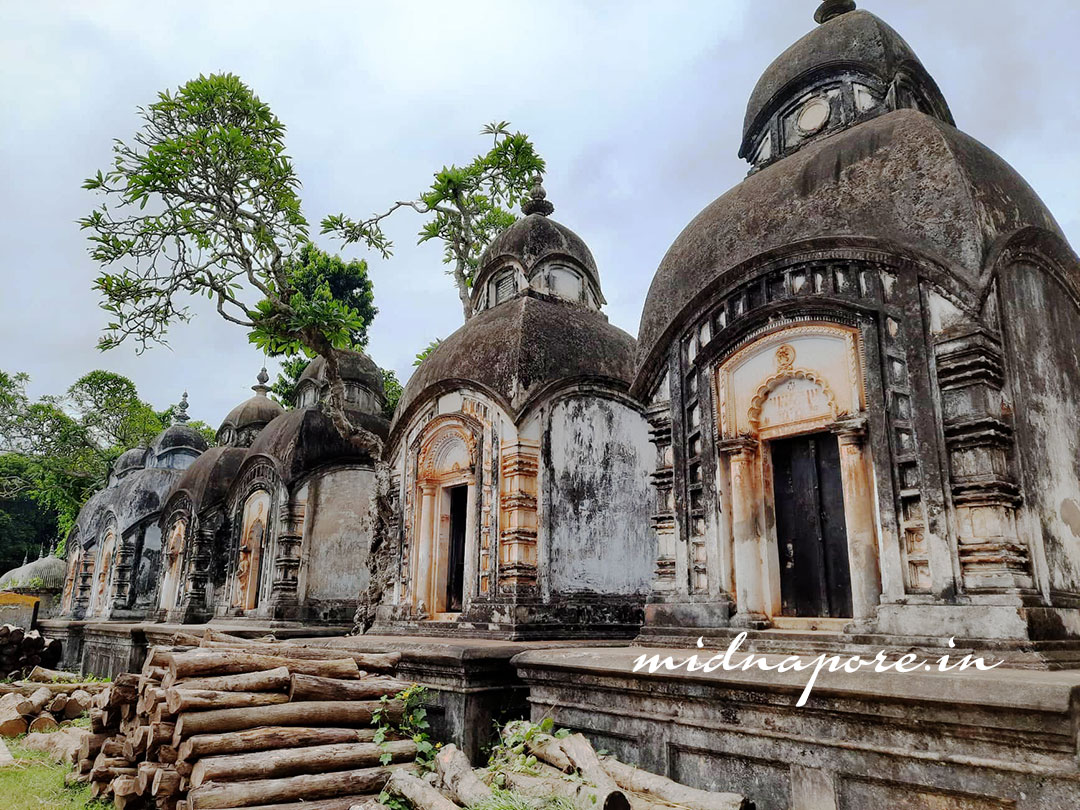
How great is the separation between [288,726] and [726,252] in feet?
16.6

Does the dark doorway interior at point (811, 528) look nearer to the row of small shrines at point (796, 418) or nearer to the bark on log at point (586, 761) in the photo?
the row of small shrines at point (796, 418)

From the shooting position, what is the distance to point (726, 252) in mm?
A: 6441

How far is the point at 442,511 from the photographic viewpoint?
33.3ft

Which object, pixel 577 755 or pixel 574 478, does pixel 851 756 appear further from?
pixel 574 478

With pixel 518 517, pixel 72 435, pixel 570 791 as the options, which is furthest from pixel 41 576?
pixel 570 791

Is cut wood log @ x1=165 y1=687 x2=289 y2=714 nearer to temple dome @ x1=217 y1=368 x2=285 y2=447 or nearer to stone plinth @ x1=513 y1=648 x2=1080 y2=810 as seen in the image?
stone plinth @ x1=513 y1=648 x2=1080 y2=810

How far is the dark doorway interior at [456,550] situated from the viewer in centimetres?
989

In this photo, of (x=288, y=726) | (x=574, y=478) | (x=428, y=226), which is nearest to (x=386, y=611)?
(x=574, y=478)

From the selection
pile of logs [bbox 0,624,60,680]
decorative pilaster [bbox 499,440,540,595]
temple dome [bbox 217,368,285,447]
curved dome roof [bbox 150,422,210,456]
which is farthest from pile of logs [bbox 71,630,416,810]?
curved dome roof [bbox 150,422,210,456]

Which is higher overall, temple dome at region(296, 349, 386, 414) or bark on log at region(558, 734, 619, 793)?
temple dome at region(296, 349, 386, 414)

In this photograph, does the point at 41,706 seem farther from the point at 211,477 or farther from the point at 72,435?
the point at 72,435

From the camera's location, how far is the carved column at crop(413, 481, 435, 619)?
9.82m

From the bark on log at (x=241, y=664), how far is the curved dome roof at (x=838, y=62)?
6.64 metres

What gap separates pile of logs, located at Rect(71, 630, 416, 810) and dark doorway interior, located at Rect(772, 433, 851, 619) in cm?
324
